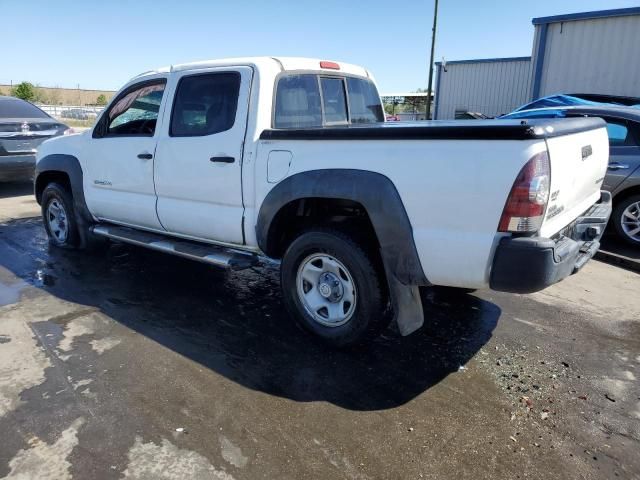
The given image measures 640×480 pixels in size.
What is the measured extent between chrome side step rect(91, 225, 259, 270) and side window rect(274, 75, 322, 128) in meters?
1.09

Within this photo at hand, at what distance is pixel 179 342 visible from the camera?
12.4ft

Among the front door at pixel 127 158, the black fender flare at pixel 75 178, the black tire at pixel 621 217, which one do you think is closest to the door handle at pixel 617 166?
the black tire at pixel 621 217

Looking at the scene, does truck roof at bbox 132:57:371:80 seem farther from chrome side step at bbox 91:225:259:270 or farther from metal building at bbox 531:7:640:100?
metal building at bbox 531:7:640:100

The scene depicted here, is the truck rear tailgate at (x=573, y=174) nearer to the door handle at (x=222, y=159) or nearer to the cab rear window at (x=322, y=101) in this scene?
the cab rear window at (x=322, y=101)

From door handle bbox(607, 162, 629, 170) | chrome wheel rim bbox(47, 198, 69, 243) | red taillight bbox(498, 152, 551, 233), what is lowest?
chrome wheel rim bbox(47, 198, 69, 243)

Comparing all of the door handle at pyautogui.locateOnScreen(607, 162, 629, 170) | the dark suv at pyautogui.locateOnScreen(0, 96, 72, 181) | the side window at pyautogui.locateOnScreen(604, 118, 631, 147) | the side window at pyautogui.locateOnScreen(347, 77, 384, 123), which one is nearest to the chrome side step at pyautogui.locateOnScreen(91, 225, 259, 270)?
the side window at pyautogui.locateOnScreen(347, 77, 384, 123)

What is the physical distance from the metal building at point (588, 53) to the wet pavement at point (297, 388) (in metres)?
10.9

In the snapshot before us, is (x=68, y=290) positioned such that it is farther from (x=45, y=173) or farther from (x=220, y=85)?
(x=220, y=85)

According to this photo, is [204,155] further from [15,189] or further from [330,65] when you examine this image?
[15,189]

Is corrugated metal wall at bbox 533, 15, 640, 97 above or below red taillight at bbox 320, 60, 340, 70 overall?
above

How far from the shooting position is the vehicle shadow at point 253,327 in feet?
10.7

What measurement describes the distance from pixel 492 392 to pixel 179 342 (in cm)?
221

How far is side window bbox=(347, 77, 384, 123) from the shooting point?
186 inches

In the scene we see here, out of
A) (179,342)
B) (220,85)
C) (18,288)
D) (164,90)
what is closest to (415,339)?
(179,342)
